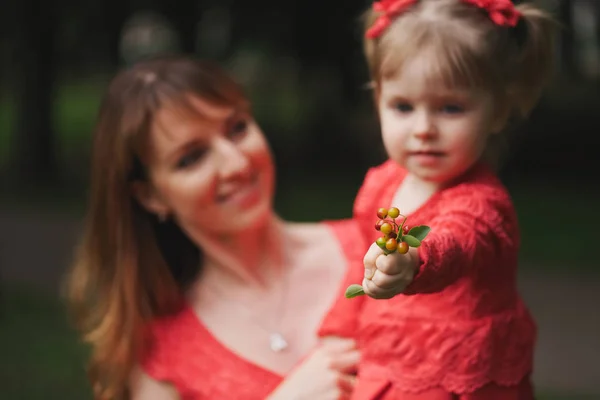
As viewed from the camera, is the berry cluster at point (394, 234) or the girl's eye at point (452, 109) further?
the girl's eye at point (452, 109)

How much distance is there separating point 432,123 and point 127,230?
3.93 ft

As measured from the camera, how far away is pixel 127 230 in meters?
2.57

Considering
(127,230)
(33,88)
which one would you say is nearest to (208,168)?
(127,230)

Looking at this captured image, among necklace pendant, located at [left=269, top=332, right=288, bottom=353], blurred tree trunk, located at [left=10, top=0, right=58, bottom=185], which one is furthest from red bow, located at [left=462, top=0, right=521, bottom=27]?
blurred tree trunk, located at [left=10, top=0, right=58, bottom=185]

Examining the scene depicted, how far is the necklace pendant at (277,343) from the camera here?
8.18 feet

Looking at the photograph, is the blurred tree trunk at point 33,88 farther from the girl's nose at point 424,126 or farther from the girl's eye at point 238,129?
the girl's nose at point 424,126

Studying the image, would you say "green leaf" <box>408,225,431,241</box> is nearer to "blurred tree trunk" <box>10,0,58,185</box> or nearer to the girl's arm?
the girl's arm

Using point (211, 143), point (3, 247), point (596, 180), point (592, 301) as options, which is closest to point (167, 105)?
point (211, 143)

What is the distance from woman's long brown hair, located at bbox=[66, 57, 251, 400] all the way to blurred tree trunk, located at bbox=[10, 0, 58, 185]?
7.18 m

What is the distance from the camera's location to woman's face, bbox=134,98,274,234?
2.41 metres

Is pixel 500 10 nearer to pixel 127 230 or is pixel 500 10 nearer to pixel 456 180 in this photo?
pixel 456 180

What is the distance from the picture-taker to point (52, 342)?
5973mm

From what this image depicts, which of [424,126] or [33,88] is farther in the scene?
[33,88]

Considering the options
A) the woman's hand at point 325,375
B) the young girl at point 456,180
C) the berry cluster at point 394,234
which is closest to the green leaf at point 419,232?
the berry cluster at point 394,234
